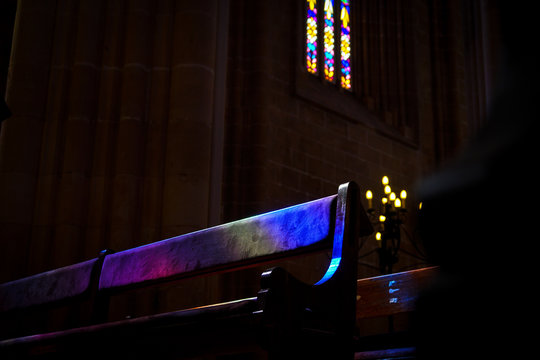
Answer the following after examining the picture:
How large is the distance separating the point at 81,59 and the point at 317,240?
433 centimetres

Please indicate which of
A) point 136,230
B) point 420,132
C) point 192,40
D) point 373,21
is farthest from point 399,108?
point 136,230

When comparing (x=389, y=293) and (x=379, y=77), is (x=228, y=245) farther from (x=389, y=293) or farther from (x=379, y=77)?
(x=379, y=77)

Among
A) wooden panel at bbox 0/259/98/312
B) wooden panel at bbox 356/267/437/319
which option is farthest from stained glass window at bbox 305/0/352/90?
wooden panel at bbox 356/267/437/319

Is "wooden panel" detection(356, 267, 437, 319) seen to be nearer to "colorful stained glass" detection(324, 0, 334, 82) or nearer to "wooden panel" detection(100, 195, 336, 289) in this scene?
"wooden panel" detection(100, 195, 336, 289)

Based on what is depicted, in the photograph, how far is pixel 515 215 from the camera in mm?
723

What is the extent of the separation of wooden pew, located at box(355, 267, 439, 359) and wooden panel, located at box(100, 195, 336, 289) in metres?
0.64

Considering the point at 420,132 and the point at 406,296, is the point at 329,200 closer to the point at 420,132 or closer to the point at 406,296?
the point at 406,296

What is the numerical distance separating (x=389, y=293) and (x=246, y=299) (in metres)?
1.18

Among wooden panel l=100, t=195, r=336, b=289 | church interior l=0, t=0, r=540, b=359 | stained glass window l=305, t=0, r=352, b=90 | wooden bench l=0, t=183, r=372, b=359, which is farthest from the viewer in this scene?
stained glass window l=305, t=0, r=352, b=90

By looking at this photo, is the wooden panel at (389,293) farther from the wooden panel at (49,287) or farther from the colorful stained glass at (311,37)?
the colorful stained glass at (311,37)

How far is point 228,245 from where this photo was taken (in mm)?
2930

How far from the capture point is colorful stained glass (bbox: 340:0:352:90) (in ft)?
36.8

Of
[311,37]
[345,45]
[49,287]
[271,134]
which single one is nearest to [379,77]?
[345,45]

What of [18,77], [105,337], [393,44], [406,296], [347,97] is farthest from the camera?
[393,44]
